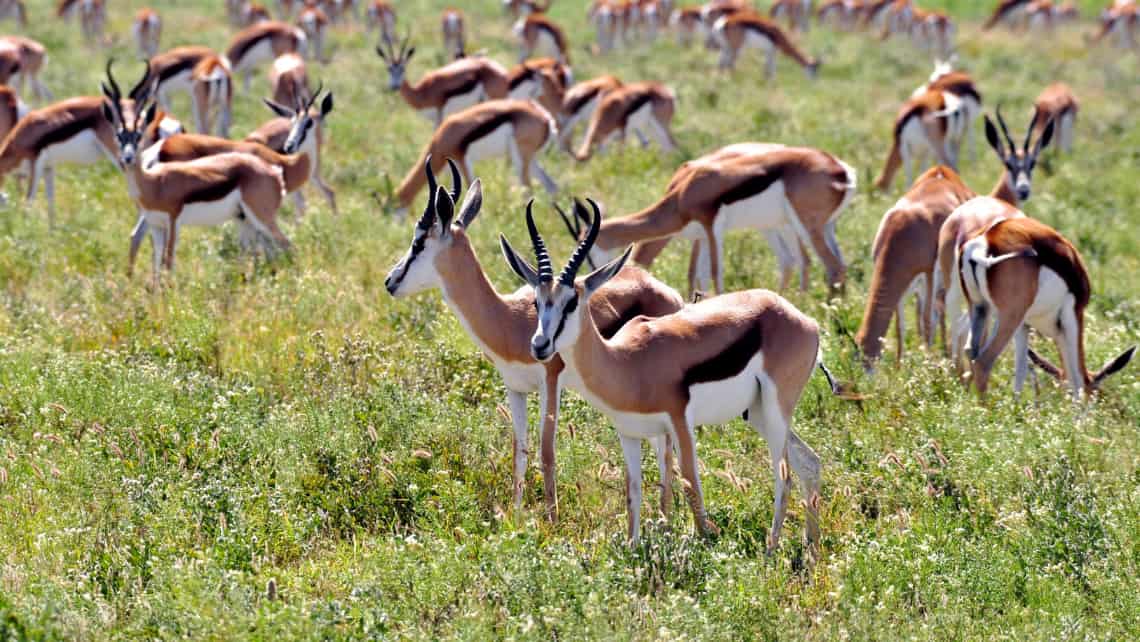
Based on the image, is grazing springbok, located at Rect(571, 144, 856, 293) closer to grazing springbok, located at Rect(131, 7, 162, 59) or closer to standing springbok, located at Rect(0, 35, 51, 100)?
standing springbok, located at Rect(0, 35, 51, 100)

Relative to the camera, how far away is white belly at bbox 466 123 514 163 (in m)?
12.3

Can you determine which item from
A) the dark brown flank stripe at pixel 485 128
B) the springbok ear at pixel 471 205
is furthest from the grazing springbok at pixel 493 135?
the springbok ear at pixel 471 205

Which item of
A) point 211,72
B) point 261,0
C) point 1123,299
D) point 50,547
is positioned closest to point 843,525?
point 50,547

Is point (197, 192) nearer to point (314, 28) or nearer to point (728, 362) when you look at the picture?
point (728, 362)

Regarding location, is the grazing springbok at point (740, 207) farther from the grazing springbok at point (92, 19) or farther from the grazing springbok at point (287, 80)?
the grazing springbok at point (92, 19)

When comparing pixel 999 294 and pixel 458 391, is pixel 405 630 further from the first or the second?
pixel 999 294

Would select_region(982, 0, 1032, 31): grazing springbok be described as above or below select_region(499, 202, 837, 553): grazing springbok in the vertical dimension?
below

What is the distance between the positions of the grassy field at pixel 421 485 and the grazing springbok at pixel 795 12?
27704mm

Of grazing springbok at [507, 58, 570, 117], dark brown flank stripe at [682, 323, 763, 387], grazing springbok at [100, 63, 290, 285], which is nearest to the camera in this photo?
dark brown flank stripe at [682, 323, 763, 387]

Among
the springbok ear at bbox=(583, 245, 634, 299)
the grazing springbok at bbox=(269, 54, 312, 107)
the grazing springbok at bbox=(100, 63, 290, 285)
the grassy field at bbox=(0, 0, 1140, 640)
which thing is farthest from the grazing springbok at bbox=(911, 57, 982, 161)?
the springbok ear at bbox=(583, 245, 634, 299)

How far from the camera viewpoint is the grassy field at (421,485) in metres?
4.75

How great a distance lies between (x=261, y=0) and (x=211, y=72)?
2450 centimetres

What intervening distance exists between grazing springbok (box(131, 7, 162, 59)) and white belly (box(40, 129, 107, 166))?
1264 cm

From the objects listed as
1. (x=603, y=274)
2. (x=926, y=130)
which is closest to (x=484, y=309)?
(x=603, y=274)
